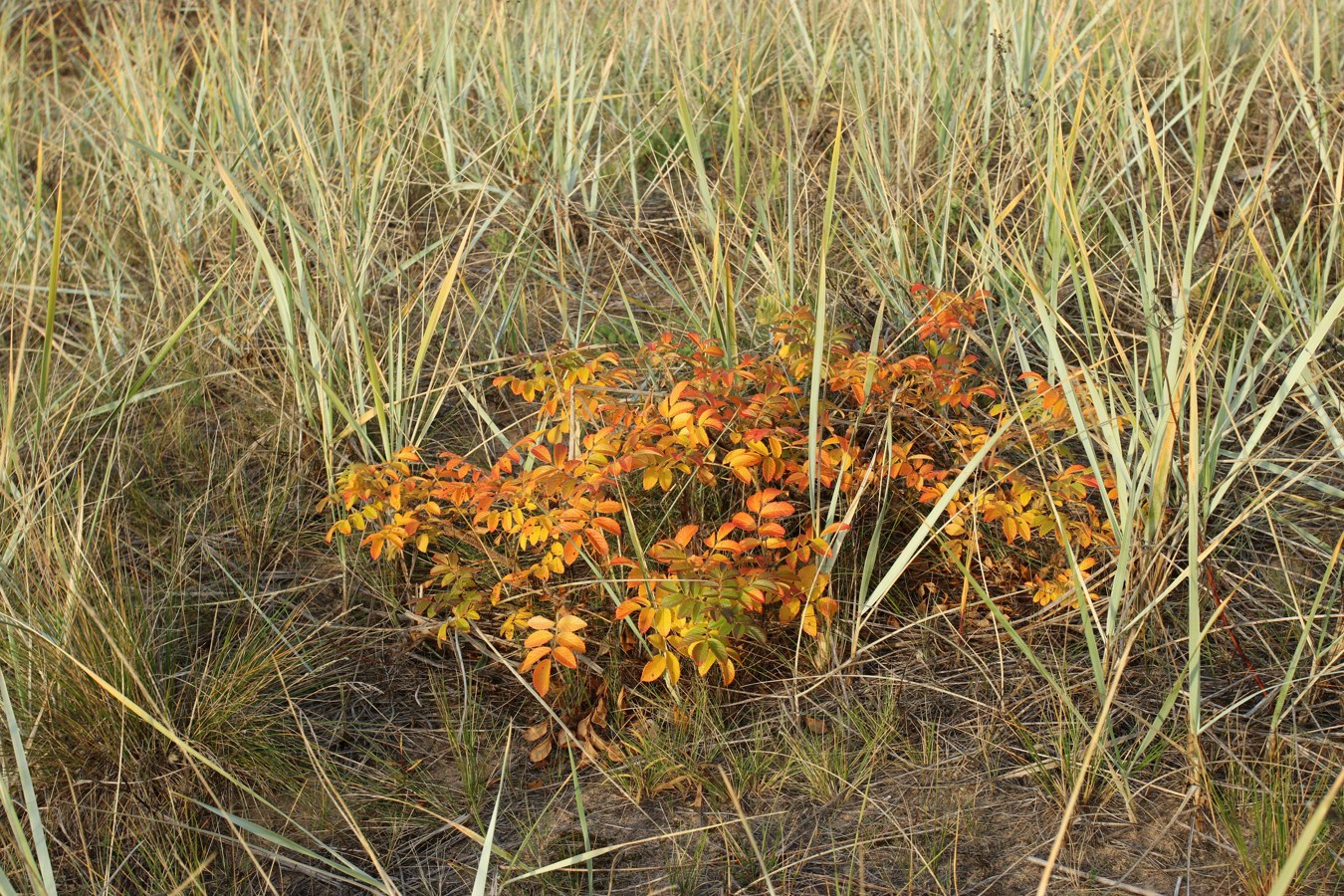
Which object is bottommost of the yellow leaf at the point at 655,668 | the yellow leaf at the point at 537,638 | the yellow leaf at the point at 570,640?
the yellow leaf at the point at 655,668

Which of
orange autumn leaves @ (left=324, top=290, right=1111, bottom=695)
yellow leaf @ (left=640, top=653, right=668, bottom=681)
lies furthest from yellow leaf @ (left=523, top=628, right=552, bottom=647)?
yellow leaf @ (left=640, top=653, right=668, bottom=681)

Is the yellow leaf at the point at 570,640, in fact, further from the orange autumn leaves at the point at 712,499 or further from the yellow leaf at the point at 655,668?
the yellow leaf at the point at 655,668

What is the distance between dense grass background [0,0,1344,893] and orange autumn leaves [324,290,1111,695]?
127mm

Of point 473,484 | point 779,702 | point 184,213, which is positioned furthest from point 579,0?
point 779,702

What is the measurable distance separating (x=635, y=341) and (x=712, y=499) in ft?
2.18

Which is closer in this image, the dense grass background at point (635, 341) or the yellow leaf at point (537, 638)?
the dense grass background at point (635, 341)

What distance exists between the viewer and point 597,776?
1.95m

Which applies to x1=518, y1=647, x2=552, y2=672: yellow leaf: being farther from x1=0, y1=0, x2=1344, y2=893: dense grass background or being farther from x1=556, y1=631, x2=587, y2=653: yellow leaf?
x1=0, y1=0, x2=1344, y2=893: dense grass background

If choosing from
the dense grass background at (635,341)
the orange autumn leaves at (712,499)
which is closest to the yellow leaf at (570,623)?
the orange autumn leaves at (712,499)

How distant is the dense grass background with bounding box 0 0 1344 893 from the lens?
5.67 ft

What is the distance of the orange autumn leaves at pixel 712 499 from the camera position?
185cm

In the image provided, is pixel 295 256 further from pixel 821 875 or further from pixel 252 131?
pixel 821 875

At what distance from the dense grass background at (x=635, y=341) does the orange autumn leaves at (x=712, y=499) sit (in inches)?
5.0

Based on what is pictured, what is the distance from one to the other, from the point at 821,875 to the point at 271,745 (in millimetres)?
956
